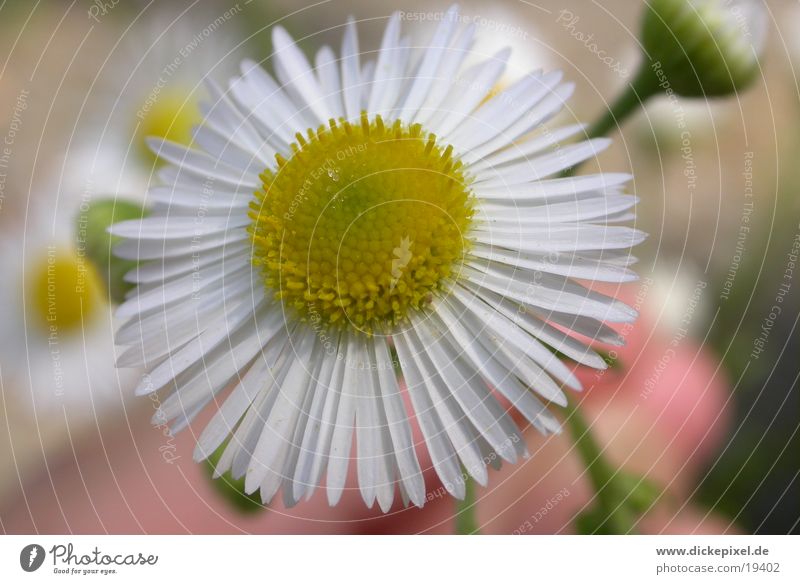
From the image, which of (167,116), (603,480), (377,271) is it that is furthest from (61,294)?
(603,480)

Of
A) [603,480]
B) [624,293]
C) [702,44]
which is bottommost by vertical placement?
[603,480]

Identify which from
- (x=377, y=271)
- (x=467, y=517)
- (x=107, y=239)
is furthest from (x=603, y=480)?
(x=107, y=239)

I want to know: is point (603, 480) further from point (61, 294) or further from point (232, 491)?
point (61, 294)

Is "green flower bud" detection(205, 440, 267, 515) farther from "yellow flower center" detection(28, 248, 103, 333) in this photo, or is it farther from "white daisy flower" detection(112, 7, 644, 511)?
"yellow flower center" detection(28, 248, 103, 333)

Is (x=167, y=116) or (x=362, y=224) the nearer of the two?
(x=362, y=224)

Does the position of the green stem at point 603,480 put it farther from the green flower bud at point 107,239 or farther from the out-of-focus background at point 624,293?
the green flower bud at point 107,239
